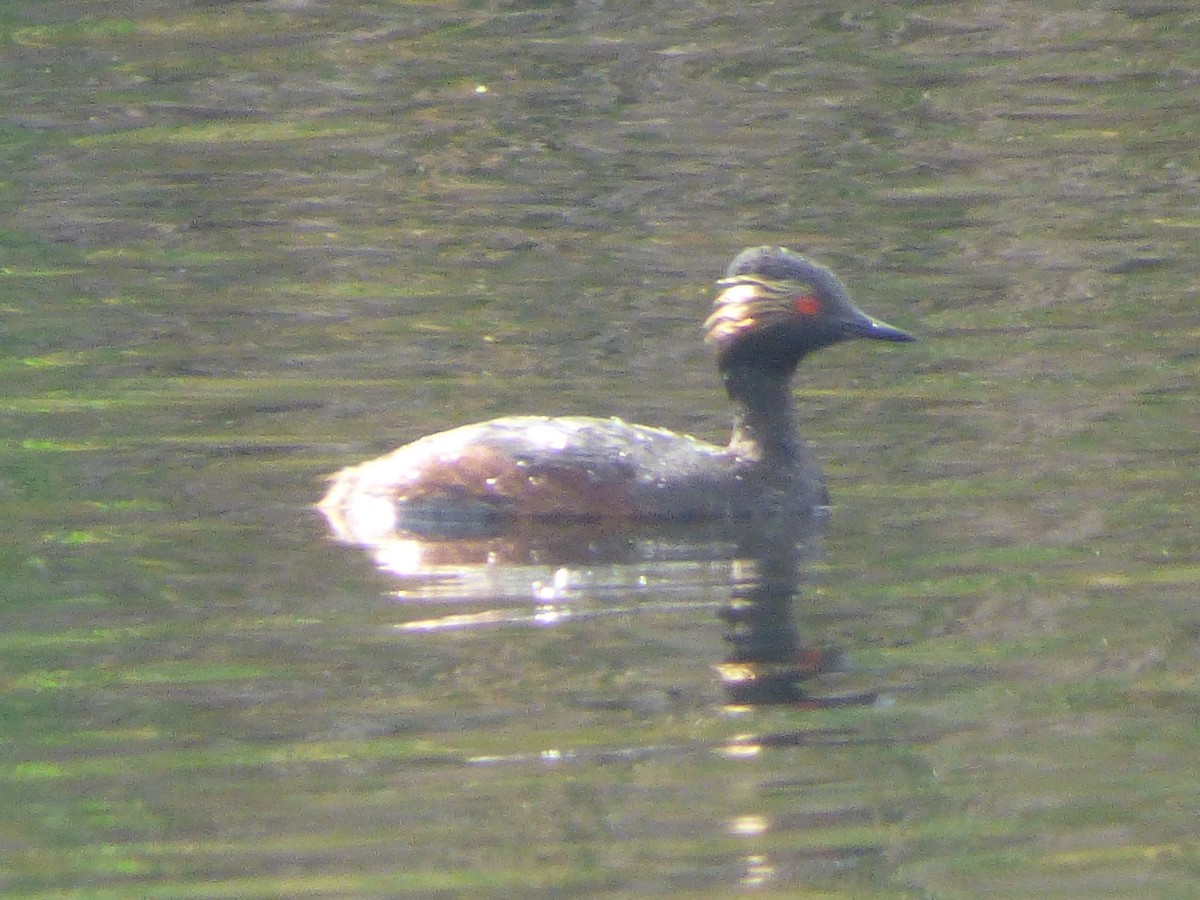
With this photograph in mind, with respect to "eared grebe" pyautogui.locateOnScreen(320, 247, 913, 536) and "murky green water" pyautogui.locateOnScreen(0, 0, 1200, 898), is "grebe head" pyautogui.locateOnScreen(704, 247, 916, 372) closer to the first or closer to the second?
"eared grebe" pyautogui.locateOnScreen(320, 247, 913, 536)

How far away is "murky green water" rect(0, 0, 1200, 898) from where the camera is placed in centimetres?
698

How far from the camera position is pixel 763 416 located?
35.4ft

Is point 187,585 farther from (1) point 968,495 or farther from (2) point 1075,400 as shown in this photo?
(2) point 1075,400

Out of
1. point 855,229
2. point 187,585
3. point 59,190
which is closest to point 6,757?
point 187,585

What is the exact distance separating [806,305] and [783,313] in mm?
100

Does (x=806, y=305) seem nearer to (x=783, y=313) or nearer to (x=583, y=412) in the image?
(x=783, y=313)

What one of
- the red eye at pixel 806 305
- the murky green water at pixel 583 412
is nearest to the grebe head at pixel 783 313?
the red eye at pixel 806 305

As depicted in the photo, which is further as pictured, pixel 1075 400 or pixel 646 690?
pixel 1075 400

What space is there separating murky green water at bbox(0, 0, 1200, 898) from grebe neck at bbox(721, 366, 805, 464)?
13.5 inches

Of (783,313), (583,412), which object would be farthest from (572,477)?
(583,412)

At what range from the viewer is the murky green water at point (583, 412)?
6980 millimetres

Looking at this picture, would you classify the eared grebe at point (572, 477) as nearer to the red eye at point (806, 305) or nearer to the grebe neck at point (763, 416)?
the grebe neck at point (763, 416)

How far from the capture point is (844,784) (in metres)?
7.23

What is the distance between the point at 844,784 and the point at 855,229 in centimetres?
835
